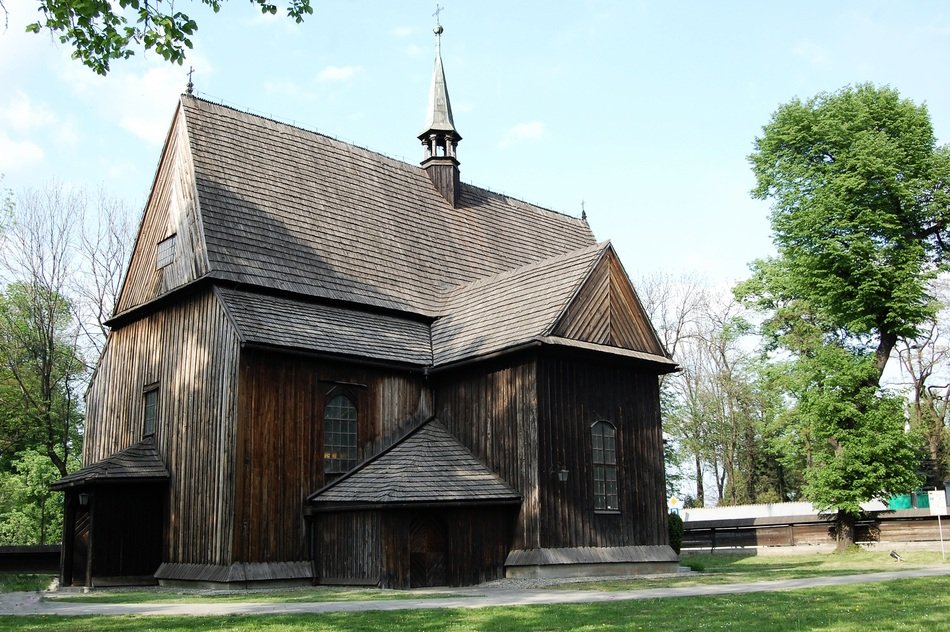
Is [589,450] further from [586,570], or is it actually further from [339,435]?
[339,435]

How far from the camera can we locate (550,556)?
2062cm

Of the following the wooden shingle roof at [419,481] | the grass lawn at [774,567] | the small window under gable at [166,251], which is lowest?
the grass lawn at [774,567]

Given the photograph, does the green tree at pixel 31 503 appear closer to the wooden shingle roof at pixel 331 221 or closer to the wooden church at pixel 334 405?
the wooden church at pixel 334 405

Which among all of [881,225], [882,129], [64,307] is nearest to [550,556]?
[881,225]

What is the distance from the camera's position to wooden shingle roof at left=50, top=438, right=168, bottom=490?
2081cm

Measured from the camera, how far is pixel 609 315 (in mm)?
23109

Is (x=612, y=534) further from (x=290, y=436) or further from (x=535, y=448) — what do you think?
(x=290, y=436)

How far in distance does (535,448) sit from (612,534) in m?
3.21

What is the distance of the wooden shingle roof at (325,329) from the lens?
68.6ft

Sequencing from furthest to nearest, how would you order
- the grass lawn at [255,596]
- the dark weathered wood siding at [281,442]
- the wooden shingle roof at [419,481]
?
the dark weathered wood siding at [281,442]
the wooden shingle roof at [419,481]
the grass lawn at [255,596]

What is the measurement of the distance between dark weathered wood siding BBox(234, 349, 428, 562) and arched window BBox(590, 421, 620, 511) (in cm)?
550

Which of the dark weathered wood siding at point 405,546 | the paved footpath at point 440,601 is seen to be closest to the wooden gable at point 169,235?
the dark weathered wood siding at point 405,546

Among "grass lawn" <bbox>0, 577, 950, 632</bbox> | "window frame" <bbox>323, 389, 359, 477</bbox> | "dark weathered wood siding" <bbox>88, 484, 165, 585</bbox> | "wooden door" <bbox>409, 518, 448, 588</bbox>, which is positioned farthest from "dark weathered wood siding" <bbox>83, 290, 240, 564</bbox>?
"grass lawn" <bbox>0, 577, 950, 632</bbox>

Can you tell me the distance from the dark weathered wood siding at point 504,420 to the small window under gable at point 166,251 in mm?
7677
